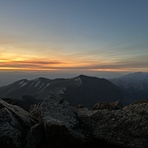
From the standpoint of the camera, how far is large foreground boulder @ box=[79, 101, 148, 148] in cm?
1506

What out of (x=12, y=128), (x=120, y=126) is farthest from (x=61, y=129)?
(x=120, y=126)

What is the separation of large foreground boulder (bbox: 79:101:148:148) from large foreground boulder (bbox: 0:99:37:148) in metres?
4.20

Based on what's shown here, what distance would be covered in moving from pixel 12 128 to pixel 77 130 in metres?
4.39

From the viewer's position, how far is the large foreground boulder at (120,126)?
49.4 feet

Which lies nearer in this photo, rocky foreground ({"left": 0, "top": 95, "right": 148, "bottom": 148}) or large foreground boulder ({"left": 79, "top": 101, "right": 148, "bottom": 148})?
large foreground boulder ({"left": 79, "top": 101, "right": 148, "bottom": 148})

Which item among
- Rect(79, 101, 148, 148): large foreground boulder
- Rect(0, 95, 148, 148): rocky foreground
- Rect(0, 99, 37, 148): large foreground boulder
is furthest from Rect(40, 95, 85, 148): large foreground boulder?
Rect(0, 99, 37, 148): large foreground boulder

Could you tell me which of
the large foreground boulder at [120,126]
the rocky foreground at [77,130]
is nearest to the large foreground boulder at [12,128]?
the rocky foreground at [77,130]

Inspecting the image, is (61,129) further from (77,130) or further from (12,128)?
(12,128)

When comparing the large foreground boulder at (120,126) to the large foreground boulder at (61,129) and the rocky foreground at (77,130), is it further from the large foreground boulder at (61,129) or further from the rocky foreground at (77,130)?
the large foreground boulder at (61,129)

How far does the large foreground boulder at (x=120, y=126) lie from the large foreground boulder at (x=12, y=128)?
4.20 meters

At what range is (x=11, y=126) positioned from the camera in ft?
53.1

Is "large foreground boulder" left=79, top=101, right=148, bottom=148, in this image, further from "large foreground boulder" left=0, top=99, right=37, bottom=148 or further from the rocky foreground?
"large foreground boulder" left=0, top=99, right=37, bottom=148

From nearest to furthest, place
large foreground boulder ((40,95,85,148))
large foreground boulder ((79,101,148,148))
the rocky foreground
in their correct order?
large foreground boulder ((79,101,148,148)) < the rocky foreground < large foreground boulder ((40,95,85,148))

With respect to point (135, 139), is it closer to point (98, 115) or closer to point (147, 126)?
point (147, 126)
